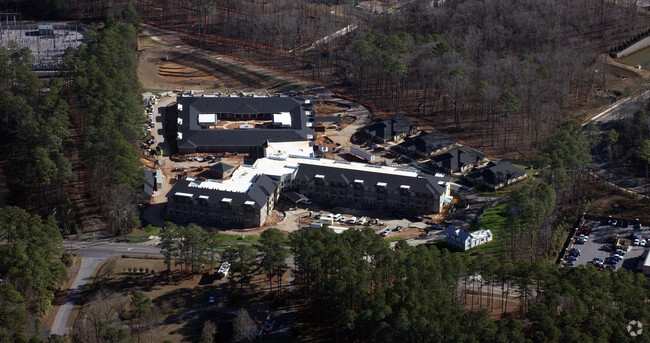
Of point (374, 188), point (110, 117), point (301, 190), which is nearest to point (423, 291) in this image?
point (374, 188)

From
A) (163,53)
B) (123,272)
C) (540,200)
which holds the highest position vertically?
(163,53)

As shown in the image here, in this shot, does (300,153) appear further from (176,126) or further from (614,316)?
(614,316)

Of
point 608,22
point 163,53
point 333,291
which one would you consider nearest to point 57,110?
point 163,53

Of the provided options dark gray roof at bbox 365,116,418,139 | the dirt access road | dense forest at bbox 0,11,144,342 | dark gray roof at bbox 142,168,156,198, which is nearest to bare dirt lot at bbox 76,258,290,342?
dense forest at bbox 0,11,144,342

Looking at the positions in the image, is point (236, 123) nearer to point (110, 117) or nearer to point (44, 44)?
point (110, 117)

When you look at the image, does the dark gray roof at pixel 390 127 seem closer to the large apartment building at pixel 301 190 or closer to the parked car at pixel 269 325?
the large apartment building at pixel 301 190

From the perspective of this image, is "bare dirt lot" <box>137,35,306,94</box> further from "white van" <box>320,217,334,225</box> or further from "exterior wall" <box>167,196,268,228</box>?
"white van" <box>320,217,334,225</box>
